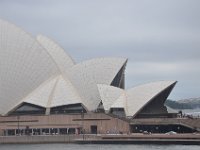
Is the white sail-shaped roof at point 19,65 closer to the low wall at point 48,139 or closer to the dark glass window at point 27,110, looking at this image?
the dark glass window at point 27,110

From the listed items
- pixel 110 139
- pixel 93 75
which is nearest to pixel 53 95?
pixel 93 75

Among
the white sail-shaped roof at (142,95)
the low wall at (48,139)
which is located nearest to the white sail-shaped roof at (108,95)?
the white sail-shaped roof at (142,95)

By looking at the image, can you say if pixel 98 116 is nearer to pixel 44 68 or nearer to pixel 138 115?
pixel 138 115

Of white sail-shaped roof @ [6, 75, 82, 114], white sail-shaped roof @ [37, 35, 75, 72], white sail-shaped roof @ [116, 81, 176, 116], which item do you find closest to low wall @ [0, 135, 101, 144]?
white sail-shaped roof @ [6, 75, 82, 114]

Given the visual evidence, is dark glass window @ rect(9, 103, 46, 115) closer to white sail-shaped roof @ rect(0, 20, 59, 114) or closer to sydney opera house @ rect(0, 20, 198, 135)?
sydney opera house @ rect(0, 20, 198, 135)

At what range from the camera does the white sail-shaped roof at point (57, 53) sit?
6894 cm

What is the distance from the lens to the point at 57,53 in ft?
230

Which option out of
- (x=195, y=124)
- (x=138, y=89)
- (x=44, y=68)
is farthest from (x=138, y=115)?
(x=44, y=68)

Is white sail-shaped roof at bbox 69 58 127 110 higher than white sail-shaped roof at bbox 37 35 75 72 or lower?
lower

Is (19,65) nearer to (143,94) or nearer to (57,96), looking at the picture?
(57,96)

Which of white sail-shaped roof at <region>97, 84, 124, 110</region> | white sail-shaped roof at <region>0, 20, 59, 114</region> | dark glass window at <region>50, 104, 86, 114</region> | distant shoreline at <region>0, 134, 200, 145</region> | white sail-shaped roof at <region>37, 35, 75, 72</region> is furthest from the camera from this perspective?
white sail-shaped roof at <region>37, 35, 75, 72</region>

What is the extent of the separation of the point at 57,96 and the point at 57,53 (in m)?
7.44

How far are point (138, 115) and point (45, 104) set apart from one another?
10.4 meters

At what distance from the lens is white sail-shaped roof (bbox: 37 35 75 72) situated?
68.9m
